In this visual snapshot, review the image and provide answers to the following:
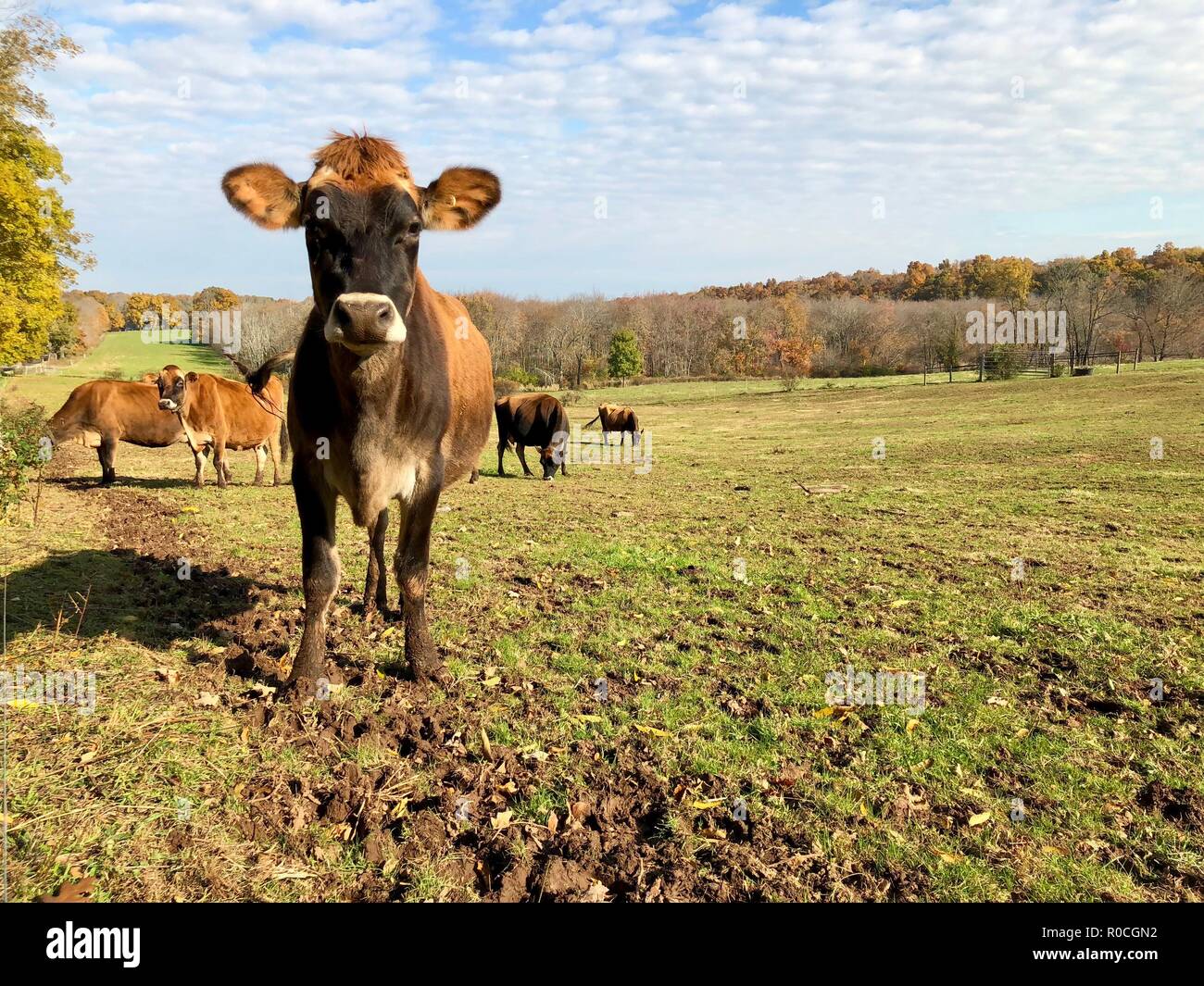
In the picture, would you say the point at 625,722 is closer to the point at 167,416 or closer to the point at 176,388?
the point at 176,388

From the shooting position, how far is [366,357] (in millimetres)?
4195

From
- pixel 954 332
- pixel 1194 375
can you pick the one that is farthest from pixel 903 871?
pixel 954 332

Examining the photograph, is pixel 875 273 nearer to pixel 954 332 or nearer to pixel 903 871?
pixel 954 332

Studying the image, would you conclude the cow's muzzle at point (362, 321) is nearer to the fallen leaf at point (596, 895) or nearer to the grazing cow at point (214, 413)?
the fallen leaf at point (596, 895)

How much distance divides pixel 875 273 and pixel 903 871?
152196 millimetres

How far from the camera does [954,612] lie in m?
6.59

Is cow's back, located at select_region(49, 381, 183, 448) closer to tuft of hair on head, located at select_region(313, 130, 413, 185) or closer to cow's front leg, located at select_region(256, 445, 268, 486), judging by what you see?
cow's front leg, located at select_region(256, 445, 268, 486)

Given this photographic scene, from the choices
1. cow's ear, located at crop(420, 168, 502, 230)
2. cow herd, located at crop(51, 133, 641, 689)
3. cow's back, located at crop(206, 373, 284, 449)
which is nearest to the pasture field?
cow herd, located at crop(51, 133, 641, 689)

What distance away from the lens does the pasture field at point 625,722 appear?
309cm
